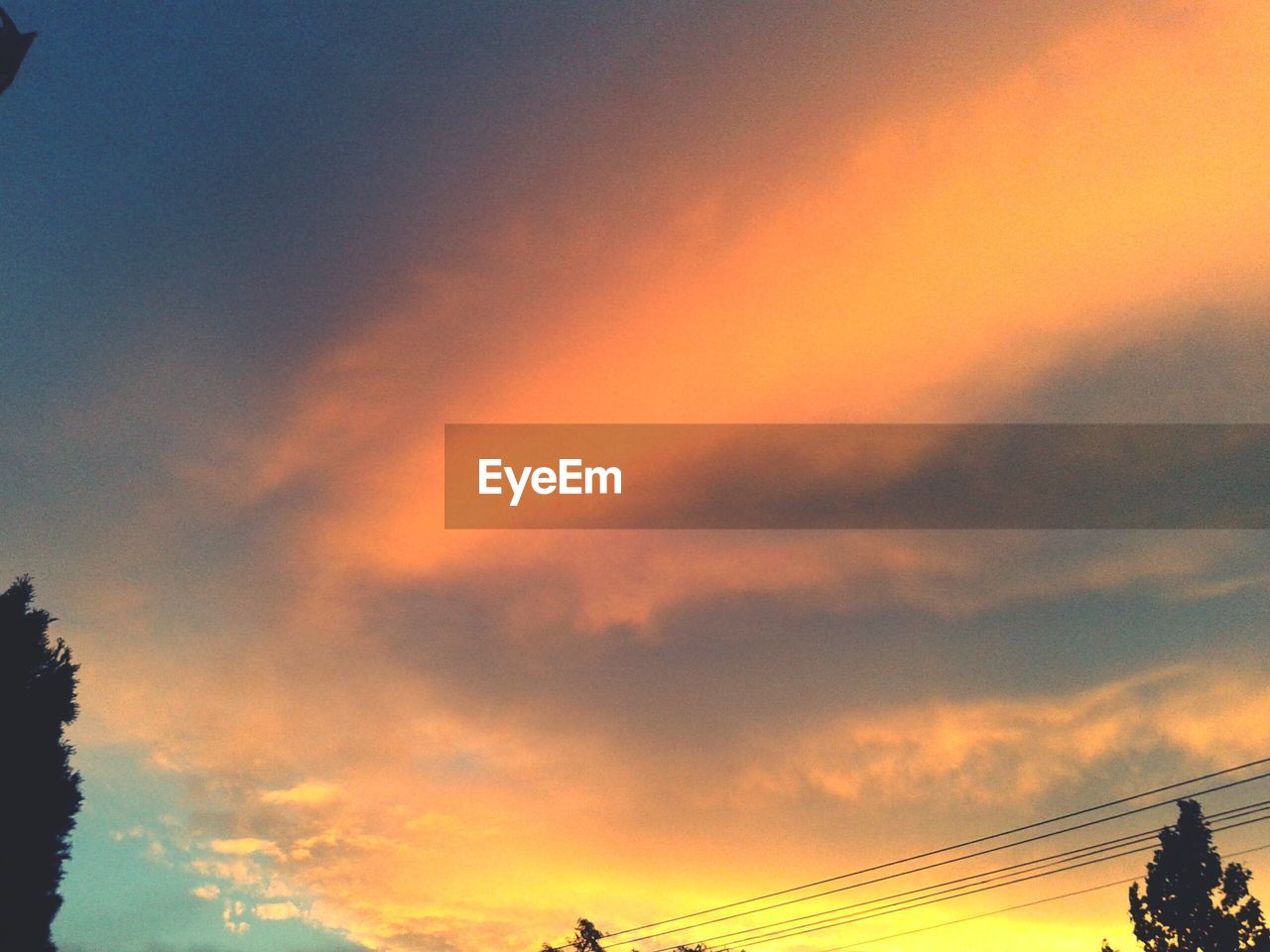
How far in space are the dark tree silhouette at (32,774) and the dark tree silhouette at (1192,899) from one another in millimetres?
44263

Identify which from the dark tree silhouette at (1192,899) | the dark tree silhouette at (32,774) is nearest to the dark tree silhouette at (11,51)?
the dark tree silhouette at (32,774)

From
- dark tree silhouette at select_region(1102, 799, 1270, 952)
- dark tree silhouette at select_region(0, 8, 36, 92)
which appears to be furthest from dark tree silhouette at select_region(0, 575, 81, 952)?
dark tree silhouette at select_region(1102, 799, 1270, 952)

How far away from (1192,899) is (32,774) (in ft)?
154

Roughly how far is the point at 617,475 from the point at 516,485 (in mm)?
3686

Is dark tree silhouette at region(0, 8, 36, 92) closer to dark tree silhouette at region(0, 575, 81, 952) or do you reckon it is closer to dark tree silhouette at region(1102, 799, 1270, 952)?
dark tree silhouette at region(0, 575, 81, 952)

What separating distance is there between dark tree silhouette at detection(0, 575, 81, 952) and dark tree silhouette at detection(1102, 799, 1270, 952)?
44.3 meters

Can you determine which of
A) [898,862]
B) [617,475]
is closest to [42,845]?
[617,475]

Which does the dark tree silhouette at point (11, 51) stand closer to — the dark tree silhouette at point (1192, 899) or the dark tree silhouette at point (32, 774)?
A: the dark tree silhouette at point (32, 774)

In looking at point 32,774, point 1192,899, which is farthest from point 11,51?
point 1192,899

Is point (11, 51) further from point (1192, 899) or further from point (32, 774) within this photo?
point (1192, 899)

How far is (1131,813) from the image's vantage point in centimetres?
3338

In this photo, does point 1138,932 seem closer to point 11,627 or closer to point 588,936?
point 588,936

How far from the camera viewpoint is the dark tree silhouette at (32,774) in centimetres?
2762

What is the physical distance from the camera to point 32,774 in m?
28.6
